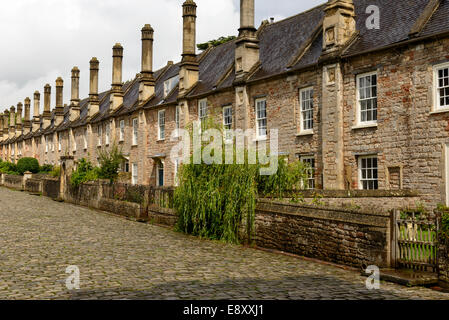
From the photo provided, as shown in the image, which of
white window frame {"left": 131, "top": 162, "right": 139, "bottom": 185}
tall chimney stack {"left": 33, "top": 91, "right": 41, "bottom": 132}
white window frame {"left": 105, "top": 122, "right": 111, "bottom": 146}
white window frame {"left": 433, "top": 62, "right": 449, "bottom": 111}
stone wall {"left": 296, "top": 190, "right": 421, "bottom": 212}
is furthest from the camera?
tall chimney stack {"left": 33, "top": 91, "right": 41, "bottom": 132}

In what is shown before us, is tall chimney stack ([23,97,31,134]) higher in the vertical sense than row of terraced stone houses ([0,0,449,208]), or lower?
higher

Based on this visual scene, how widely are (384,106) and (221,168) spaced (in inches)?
279

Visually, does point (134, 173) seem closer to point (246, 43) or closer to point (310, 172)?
point (246, 43)

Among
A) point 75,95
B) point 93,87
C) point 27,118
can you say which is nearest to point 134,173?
point 93,87

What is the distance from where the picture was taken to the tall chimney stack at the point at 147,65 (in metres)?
33.6

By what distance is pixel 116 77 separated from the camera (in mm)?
38656

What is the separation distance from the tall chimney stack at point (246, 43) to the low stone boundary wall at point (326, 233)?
12.7 m

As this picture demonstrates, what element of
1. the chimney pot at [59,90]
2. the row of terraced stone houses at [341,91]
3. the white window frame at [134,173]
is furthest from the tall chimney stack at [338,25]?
the chimney pot at [59,90]

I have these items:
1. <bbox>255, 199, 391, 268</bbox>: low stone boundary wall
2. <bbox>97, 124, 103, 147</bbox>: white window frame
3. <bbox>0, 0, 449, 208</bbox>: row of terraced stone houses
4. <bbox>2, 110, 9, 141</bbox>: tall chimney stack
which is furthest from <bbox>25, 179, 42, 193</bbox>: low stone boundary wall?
<bbox>2, 110, 9, 141</bbox>: tall chimney stack

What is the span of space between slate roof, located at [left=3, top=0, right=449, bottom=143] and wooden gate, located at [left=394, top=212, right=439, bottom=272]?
9.14 meters

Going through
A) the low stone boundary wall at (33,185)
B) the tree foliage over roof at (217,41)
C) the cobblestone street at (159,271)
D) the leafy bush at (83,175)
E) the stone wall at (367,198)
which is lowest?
the cobblestone street at (159,271)

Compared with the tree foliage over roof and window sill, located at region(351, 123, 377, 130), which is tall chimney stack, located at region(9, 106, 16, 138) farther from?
window sill, located at region(351, 123, 377, 130)

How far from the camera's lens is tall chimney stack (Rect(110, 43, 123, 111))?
38.2 m

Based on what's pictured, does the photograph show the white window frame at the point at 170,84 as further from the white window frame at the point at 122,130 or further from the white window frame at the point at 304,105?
the white window frame at the point at 304,105
